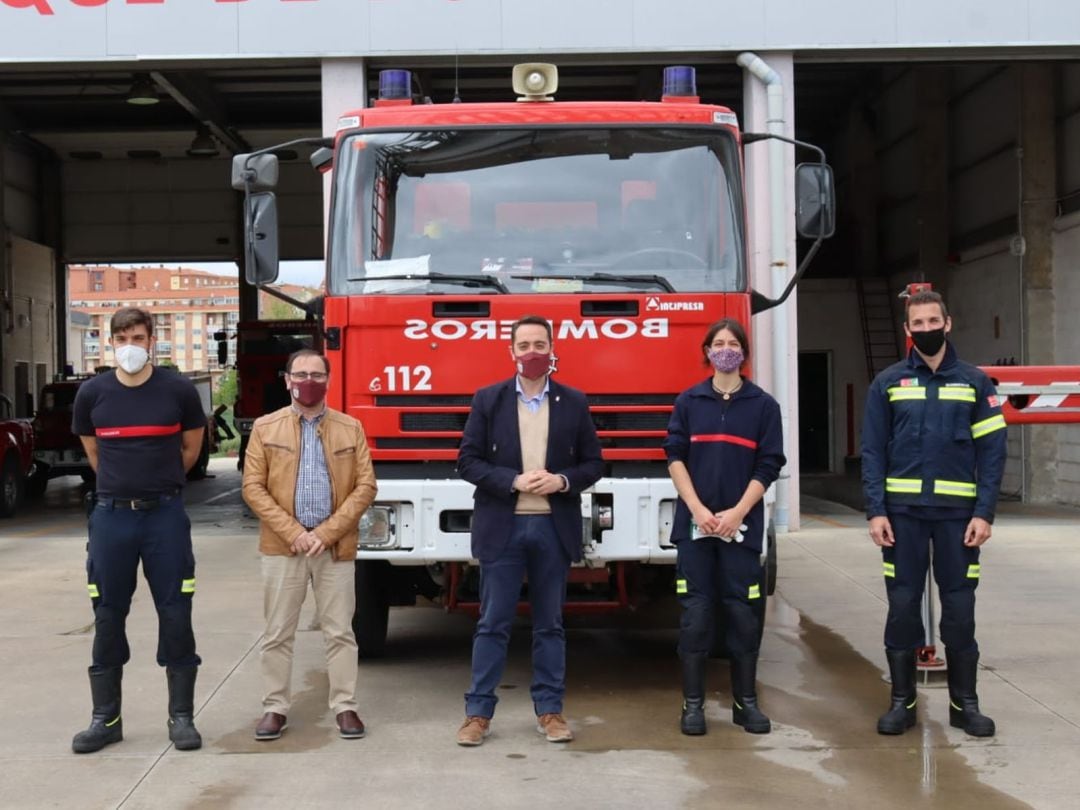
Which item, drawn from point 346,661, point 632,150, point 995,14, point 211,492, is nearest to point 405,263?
point 632,150

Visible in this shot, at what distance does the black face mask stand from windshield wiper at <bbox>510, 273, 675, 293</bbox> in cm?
120

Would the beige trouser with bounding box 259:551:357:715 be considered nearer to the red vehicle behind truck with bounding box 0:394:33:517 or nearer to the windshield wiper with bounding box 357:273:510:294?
the windshield wiper with bounding box 357:273:510:294

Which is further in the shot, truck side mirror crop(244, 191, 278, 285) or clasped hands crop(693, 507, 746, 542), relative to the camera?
truck side mirror crop(244, 191, 278, 285)

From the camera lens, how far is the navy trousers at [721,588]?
5949 mm

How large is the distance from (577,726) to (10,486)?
14031 mm

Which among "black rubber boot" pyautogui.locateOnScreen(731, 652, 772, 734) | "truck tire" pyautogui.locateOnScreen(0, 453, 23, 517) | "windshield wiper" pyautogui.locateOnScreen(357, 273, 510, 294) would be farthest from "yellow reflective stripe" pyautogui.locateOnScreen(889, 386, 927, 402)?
"truck tire" pyautogui.locateOnScreen(0, 453, 23, 517)

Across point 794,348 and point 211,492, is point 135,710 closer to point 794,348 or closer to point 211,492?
point 794,348

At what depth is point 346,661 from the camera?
5.94 metres

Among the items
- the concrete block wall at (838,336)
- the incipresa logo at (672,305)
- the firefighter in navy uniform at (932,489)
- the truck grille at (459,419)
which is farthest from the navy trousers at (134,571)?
the concrete block wall at (838,336)

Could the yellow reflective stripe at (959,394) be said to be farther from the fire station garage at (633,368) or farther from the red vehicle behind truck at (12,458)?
Answer: the red vehicle behind truck at (12,458)

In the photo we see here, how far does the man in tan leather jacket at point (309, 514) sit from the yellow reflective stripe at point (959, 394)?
2.58m

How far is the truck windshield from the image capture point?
6.52 meters

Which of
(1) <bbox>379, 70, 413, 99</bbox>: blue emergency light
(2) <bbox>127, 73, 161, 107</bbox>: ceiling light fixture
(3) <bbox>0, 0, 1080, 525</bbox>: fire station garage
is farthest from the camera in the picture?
(2) <bbox>127, 73, 161, 107</bbox>: ceiling light fixture

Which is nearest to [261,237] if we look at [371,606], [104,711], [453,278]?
[453,278]
